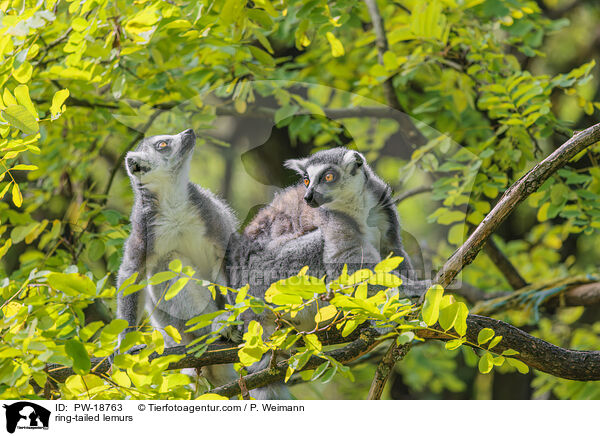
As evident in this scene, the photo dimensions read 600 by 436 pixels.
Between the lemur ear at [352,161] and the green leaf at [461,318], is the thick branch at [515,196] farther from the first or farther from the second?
the lemur ear at [352,161]

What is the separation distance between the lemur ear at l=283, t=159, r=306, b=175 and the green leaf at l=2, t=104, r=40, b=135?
0.55 metres

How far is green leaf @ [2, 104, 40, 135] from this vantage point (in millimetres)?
Answer: 1142

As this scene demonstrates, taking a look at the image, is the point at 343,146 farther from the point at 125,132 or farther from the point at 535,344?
the point at 125,132

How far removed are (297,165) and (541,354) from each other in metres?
0.71

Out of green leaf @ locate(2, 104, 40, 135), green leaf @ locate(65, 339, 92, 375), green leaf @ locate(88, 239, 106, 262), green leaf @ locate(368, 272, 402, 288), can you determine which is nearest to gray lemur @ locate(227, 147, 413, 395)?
green leaf @ locate(368, 272, 402, 288)

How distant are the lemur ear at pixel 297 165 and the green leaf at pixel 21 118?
0.55m

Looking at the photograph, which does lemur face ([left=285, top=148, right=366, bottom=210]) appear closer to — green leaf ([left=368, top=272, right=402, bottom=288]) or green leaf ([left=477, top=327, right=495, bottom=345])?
green leaf ([left=368, top=272, right=402, bottom=288])

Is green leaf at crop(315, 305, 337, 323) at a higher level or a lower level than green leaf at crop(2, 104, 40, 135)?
lower

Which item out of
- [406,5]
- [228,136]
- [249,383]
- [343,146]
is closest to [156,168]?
[228,136]

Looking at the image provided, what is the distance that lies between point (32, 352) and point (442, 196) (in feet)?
3.58

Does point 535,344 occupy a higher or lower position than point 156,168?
lower

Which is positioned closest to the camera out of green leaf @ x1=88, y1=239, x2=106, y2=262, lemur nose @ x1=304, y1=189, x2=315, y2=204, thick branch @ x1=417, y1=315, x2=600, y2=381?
lemur nose @ x1=304, y1=189, x2=315, y2=204
